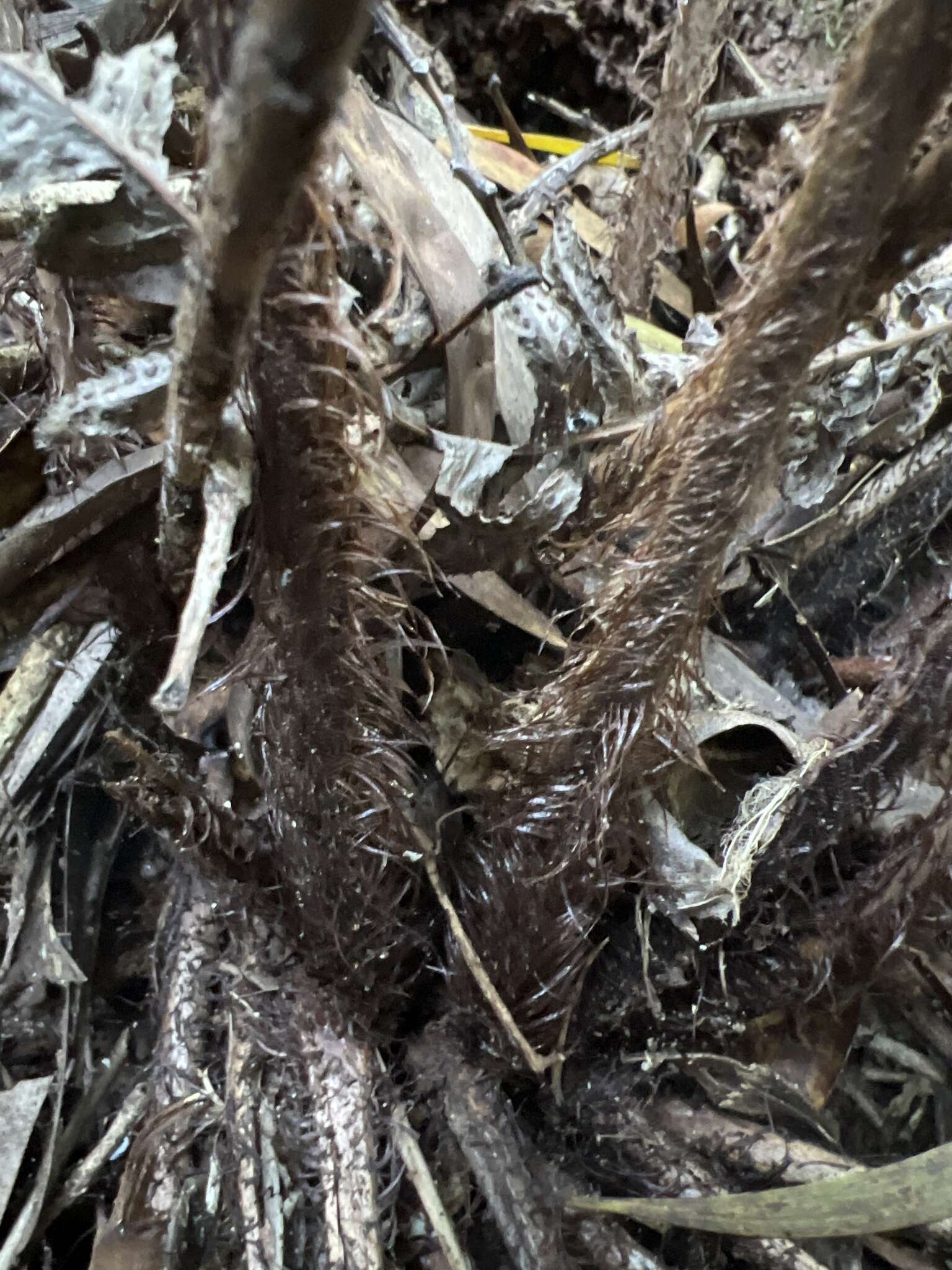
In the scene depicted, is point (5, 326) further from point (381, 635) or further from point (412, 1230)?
point (412, 1230)

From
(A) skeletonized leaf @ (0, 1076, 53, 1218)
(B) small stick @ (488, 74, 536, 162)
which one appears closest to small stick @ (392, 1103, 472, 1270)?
(A) skeletonized leaf @ (0, 1076, 53, 1218)

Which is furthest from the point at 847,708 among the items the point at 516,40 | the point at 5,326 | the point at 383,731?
the point at 516,40

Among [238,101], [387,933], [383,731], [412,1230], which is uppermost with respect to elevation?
[238,101]

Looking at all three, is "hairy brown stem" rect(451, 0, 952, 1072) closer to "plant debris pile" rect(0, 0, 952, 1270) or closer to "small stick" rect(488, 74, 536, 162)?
"plant debris pile" rect(0, 0, 952, 1270)

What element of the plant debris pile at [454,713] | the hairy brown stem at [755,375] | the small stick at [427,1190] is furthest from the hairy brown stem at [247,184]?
the small stick at [427,1190]

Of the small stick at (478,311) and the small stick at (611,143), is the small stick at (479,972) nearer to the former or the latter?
the small stick at (478,311)

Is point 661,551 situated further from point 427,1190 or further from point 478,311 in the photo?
point 427,1190

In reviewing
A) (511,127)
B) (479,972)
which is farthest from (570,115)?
(479,972)

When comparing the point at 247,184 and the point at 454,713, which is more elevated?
the point at 247,184
